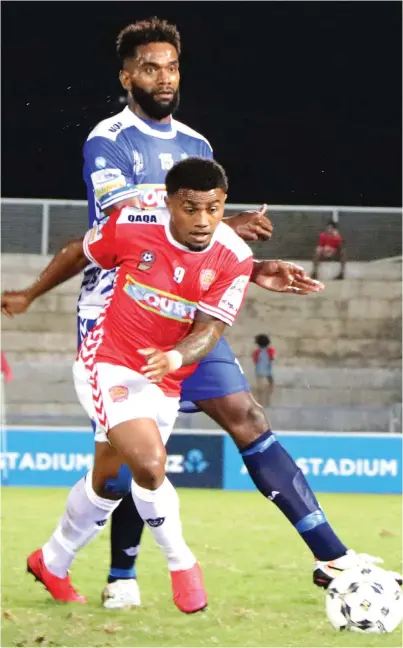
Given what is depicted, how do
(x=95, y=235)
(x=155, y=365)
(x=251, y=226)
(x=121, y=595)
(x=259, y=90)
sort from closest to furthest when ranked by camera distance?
(x=155, y=365), (x=95, y=235), (x=251, y=226), (x=121, y=595), (x=259, y=90)

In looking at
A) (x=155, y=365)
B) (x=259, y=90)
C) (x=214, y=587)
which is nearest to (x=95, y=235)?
(x=155, y=365)

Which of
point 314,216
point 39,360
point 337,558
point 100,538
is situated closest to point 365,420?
point 314,216

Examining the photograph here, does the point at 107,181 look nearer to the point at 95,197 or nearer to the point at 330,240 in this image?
the point at 95,197

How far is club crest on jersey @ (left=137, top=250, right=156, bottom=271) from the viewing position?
15.7ft

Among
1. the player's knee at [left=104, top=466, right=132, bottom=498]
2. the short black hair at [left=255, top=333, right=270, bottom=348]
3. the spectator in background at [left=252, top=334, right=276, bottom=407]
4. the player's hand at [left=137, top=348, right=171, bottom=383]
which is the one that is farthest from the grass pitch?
the short black hair at [left=255, top=333, right=270, bottom=348]

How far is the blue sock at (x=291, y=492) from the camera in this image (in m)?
5.00

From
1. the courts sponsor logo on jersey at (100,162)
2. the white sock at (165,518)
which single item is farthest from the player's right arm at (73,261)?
the white sock at (165,518)

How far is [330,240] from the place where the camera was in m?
13.6

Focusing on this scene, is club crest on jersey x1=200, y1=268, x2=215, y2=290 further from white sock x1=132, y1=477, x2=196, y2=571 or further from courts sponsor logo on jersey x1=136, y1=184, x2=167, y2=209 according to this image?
white sock x1=132, y1=477, x2=196, y2=571

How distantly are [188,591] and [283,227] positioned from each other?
8995 mm

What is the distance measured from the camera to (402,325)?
537 inches

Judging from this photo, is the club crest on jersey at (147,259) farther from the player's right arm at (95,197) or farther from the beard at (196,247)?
the player's right arm at (95,197)

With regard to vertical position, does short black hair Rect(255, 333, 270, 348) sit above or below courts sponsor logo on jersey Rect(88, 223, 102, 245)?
below

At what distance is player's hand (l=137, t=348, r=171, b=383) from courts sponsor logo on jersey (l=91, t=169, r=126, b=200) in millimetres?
929
